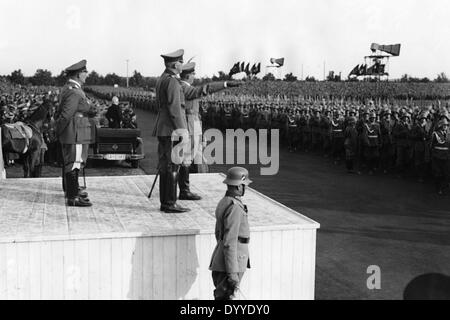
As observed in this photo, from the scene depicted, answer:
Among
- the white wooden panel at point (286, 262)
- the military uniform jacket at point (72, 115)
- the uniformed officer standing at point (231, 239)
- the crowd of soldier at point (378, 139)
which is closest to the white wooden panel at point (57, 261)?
the uniformed officer standing at point (231, 239)

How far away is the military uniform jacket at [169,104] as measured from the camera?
21.6 feet

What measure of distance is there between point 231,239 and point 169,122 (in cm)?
226

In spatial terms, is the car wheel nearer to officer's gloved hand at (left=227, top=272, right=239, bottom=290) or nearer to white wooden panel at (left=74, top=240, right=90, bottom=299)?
white wooden panel at (left=74, top=240, right=90, bottom=299)

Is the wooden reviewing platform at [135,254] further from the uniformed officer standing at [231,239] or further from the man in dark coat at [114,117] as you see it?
the man in dark coat at [114,117]

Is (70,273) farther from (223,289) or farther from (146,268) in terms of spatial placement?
(223,289)

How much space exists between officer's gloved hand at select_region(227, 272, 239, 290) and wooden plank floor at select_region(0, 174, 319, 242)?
0.96 metres

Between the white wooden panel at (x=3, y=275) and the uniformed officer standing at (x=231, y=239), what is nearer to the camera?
the uniformed officer standing at (x=231, y=239)

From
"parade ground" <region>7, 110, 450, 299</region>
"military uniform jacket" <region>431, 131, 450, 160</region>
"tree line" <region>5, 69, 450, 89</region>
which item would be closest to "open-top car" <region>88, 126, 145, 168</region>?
"parade ground" <region>7, 110, 450, 299</region>

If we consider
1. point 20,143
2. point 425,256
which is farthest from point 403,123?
point 20,143

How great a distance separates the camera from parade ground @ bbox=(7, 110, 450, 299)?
279 inches

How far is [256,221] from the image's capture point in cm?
614

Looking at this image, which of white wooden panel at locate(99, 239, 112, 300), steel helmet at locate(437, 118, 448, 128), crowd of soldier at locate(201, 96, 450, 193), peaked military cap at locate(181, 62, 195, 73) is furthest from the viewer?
crowd of soldier at locate(201, 96, 450, 193)

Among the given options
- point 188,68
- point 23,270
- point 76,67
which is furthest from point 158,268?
point 188,68

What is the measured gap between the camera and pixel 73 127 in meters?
6.80
